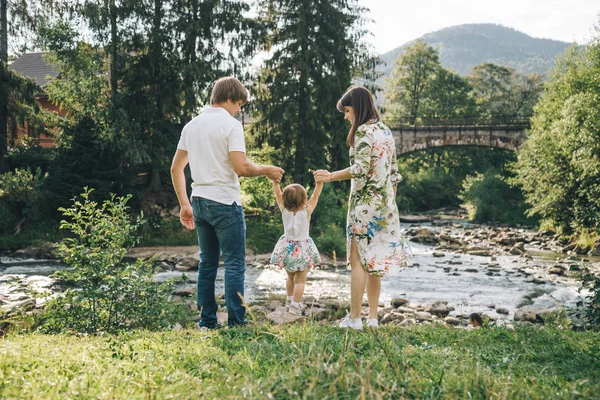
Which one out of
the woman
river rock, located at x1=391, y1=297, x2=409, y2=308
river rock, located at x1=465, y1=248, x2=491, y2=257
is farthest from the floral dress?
river rock, located at x1=465, y1=248, x2=491, y2=257

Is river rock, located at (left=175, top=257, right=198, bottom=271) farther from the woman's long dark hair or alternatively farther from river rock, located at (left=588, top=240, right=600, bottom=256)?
river rock, located at (left=588, top=240, right=600, bottom=256)

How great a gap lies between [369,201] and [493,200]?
3302 centimetres

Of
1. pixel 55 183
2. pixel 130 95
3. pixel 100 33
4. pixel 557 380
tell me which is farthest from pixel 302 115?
pixel 557 380

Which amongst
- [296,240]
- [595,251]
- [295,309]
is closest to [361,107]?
[296,240]

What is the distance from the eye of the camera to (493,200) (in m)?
35.2

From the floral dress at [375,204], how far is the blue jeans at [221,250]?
3.28 ft

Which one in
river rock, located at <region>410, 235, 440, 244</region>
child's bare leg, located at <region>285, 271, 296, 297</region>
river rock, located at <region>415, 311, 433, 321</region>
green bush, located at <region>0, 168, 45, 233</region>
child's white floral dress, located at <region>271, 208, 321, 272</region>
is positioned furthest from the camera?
river rock, located at <region>410, 235, 440, 244</region>

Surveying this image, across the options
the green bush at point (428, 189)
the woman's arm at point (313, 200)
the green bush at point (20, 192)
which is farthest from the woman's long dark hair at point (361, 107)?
the green bush at point (428, 189)

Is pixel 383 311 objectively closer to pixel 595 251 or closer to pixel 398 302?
pixel 398 302

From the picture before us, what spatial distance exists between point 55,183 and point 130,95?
4.21 m

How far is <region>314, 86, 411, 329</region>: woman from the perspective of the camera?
442cm

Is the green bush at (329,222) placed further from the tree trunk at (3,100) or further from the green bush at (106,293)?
the green bush at (106,293)

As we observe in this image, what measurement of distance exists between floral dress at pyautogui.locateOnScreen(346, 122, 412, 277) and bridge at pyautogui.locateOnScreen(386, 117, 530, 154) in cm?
3133

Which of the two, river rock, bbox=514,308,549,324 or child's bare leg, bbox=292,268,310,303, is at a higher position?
child's bare leg, bbox=292,268,310,303
